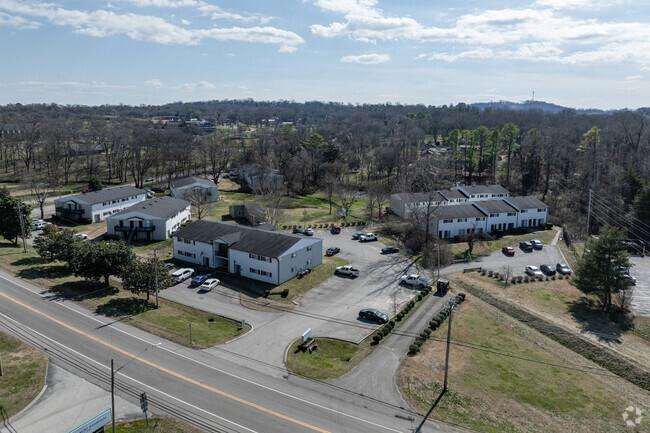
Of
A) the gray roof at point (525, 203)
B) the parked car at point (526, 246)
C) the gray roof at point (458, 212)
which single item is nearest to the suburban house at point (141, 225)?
the gray roof at point (458, 212)

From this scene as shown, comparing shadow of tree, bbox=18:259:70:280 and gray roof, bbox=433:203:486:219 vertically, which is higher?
gray roof, bbox=433:203:486:219

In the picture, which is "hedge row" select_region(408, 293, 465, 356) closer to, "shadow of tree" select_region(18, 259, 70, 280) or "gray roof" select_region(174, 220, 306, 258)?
"gray roof" select_region(174, 220, 306, 258)

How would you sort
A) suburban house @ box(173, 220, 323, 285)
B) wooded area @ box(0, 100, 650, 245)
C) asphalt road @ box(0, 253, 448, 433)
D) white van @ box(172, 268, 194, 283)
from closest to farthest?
1. asphalt road @ box(0, 253, 448, 433)
2. white van @ box(172, 268, 194, 283)
3. suburban house @ box(173, 220, 323, 285)
4. wooded area @ box(0, 100, 650, 245)

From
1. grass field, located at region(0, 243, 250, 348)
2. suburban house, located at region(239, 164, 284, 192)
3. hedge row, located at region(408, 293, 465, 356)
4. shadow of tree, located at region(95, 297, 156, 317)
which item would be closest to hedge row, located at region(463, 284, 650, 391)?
hedge row, located at region(408, 293, 465, 356)

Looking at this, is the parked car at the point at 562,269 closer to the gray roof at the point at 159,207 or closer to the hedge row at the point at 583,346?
the hedge row at the point at 583,346

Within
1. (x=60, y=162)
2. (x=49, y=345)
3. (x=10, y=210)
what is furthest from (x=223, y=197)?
(x=49, y=345)

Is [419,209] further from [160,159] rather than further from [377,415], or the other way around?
[160,159]

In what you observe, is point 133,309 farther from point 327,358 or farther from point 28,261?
point 28,261
